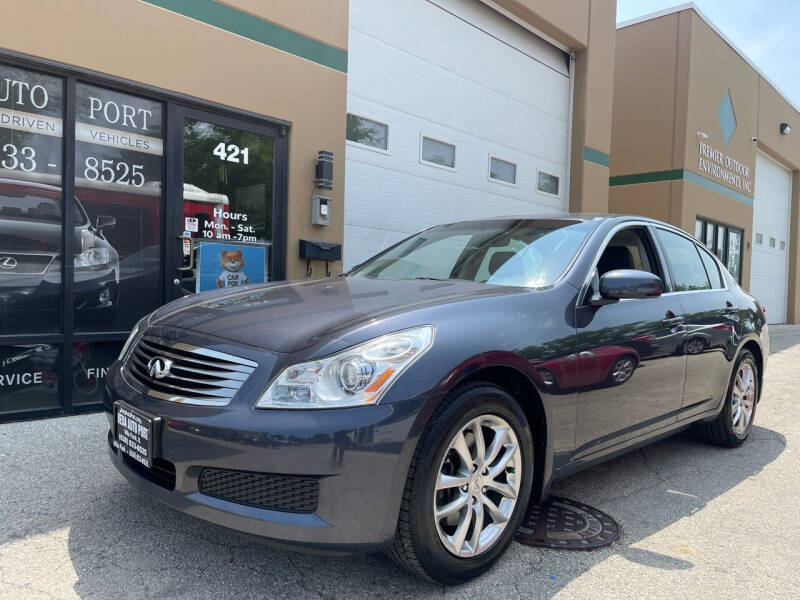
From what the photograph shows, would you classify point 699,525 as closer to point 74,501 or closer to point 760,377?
point 760,377

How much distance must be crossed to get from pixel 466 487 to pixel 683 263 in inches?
97.9

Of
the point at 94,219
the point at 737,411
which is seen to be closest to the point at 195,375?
the point at 94,219

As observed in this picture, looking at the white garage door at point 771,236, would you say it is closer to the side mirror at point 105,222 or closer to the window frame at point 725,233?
the window frame at point 725,233

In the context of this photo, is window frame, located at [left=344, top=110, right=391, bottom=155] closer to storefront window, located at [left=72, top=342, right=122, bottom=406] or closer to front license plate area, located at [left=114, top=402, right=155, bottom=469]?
storefront window, located at [left=72, top=342, right=122, bottom=406]

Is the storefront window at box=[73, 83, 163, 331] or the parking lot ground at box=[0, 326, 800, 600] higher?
the storefront window at box=[73, 83, 163, 331]

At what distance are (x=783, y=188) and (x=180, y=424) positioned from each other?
23.7 metres

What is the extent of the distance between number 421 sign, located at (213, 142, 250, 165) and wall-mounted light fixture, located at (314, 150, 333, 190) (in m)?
0.77

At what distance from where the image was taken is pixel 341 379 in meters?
2.12

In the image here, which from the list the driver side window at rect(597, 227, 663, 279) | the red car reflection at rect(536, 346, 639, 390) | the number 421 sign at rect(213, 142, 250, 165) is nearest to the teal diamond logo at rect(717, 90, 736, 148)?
the number 421 sign at rect(213, 142, 250, 165)

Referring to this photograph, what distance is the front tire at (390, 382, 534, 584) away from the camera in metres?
2.16

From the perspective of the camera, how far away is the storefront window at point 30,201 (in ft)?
15.3

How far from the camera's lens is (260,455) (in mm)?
2043

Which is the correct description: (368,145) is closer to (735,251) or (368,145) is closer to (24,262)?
(24,262)

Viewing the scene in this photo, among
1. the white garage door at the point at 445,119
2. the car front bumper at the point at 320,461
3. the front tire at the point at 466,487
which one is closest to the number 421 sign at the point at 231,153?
the white garage door at the point at 445,119
